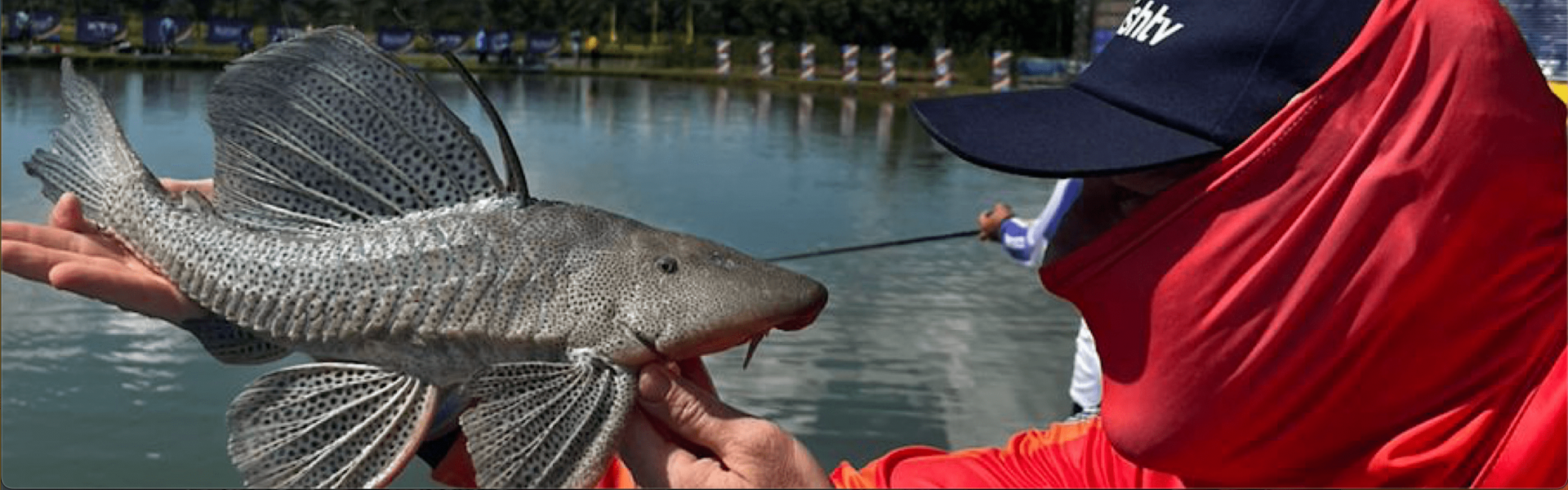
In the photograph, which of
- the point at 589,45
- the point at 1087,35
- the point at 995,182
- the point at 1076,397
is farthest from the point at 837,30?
the point at 1076,397

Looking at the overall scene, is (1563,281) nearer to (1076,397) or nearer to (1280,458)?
(1280,458)

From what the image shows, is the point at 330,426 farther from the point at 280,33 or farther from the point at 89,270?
the point at 280,33

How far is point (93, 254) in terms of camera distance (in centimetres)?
120

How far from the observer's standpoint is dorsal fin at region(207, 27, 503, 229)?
1155 millimetres

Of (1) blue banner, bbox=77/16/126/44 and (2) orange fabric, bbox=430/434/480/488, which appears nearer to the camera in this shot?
(2) orange fabric, bbox=430/434/480/488

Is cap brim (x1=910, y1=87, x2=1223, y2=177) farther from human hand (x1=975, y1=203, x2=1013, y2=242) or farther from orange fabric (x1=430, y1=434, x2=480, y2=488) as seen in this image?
human hand (x1=975, y1=203, x2=1013, y2=242)

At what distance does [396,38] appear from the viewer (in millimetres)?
1687

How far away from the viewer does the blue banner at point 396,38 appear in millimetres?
1413

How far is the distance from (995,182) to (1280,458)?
1014cm

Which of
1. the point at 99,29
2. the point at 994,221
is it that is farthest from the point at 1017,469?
the point at 99,29

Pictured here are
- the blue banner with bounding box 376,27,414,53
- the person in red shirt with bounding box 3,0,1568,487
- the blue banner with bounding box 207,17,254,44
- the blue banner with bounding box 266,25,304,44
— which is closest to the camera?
the person in red shirt with bounding box 3,0,1568,487

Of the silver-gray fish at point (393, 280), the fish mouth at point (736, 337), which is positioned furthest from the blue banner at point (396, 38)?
the fish mouth at point (736, 337)

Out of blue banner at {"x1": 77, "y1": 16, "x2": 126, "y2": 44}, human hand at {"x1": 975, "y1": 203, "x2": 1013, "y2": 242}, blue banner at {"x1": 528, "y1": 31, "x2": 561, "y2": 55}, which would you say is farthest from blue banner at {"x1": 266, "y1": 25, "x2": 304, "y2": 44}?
blue banner at {"x1": 528, "y1": 31, "x2": 561, "y2": 55}

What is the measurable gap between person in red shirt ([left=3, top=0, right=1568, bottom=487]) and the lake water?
67 cm
